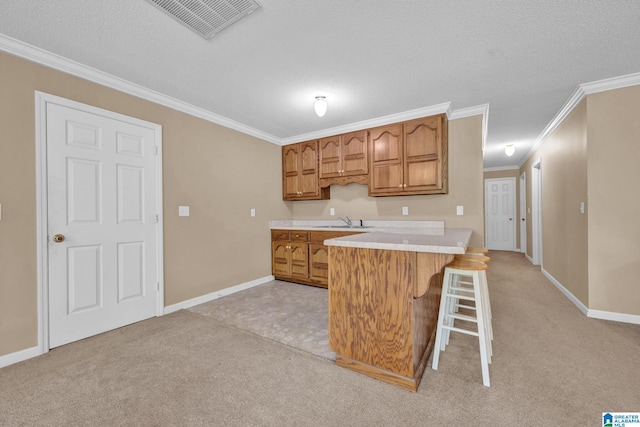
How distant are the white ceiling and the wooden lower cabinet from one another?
1.87 m

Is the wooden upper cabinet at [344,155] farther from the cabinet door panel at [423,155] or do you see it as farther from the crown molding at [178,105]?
the cabinet door panel at [423,155]

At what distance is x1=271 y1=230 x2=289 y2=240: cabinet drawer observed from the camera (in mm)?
4207

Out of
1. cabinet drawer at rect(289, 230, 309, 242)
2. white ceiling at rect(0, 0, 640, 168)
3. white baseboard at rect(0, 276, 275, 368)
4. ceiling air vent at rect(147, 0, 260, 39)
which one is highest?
white ceiling at rect(0, 0, 640, 168)

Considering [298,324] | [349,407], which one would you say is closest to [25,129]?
[298,324]

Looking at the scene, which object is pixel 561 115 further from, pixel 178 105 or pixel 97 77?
pixel 97 77

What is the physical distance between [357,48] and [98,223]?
109 inches

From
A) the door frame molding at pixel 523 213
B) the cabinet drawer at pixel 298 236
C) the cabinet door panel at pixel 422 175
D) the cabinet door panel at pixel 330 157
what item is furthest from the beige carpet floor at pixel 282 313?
the door frame molding at pixel 523 213

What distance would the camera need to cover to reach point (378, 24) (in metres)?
1.82

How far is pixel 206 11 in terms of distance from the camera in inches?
65.6

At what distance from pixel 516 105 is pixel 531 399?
317 cm

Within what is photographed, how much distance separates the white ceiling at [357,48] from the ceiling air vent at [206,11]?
0.07m

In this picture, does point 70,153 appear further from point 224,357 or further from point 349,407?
point 349,407

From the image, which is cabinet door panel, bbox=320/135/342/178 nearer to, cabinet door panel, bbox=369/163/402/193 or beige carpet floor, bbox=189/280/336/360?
cabinet door panel, bbox=369/163/402/193

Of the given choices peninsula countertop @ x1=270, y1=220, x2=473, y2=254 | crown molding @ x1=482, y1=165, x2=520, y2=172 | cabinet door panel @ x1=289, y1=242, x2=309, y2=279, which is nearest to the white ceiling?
peninsula countertop @ x1=270, y1=220, x2=473, y2=254
